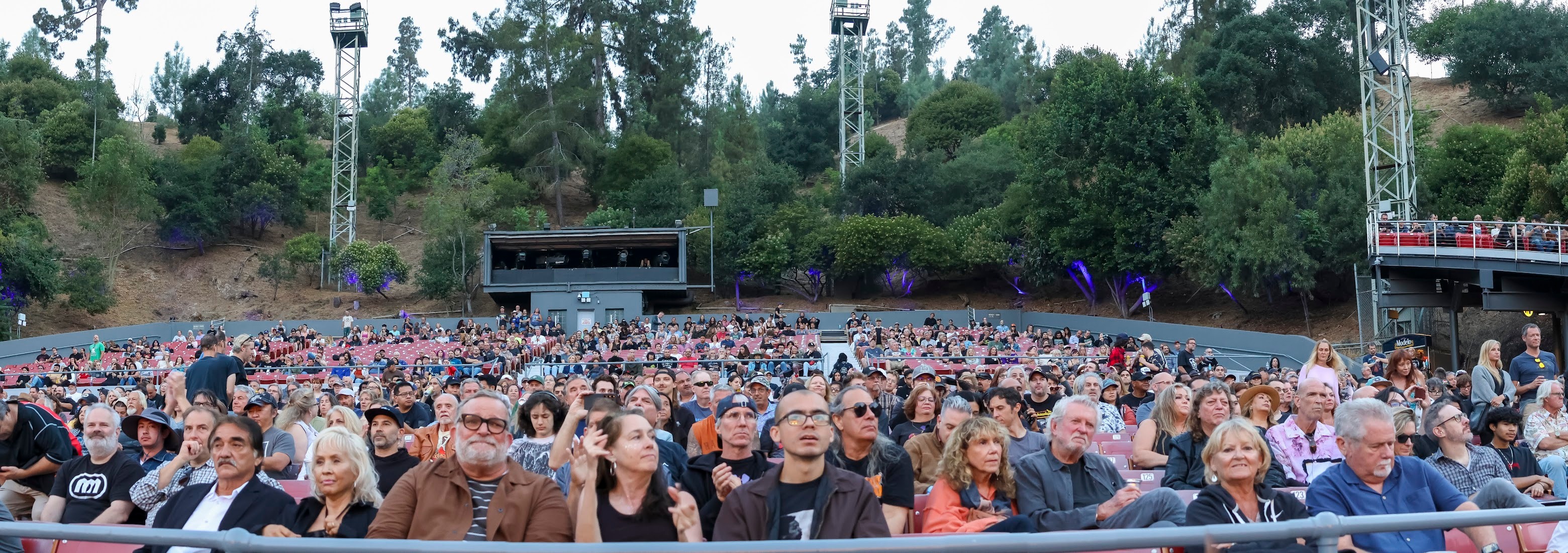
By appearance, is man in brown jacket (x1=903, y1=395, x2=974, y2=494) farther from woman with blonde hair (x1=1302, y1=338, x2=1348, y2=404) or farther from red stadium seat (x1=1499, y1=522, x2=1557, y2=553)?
woman with blonde hair (x1=1302, y1=338, x2=1348, y2=404)

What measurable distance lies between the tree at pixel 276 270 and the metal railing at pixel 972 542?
55.2m

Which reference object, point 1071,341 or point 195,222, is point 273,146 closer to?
point 195,222

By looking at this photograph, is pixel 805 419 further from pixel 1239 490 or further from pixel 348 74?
pixel 348 74

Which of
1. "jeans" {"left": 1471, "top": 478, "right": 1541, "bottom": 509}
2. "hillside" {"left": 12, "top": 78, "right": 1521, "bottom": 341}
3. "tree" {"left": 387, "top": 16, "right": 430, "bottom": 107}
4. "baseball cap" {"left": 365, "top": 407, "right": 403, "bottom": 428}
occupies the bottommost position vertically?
"jeans" {"left": 1471, "top": 478, "right": 1541, "bottom": 509}

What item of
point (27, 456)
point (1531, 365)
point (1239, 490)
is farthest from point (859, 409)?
point (1531, 365)

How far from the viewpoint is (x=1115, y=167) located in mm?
42938

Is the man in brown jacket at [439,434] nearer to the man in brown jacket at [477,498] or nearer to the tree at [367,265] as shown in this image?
the man in brown jacket at [477,498]

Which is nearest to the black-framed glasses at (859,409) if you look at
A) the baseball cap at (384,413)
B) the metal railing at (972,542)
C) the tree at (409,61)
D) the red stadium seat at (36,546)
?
the metal railing at (972,542)

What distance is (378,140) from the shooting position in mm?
70250

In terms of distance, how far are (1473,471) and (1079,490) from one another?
2.25m

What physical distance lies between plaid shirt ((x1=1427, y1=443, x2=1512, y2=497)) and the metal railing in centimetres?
305

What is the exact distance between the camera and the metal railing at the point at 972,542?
3.06 metres

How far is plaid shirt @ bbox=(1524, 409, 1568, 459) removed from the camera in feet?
24.7

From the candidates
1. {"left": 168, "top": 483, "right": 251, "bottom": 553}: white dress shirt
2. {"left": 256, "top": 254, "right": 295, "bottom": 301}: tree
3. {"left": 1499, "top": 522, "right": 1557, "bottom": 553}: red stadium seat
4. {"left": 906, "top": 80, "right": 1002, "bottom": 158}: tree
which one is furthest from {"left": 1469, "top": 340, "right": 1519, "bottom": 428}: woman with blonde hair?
{"left": 906, "top": 80, "right": 1002, "bottom": 158}: tree
